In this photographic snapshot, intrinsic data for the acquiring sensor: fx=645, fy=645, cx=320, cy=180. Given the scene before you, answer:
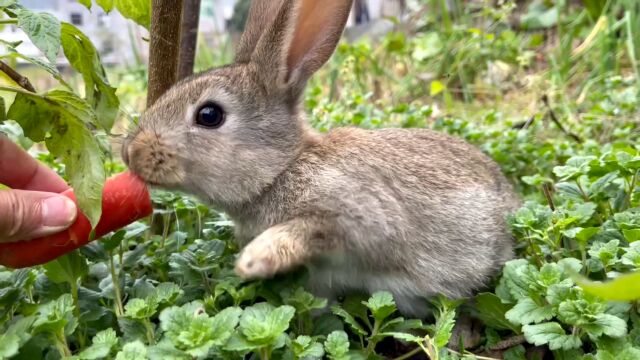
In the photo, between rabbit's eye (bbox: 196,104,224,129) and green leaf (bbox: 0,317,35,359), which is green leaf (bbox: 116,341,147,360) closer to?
green leaf (bbox: 0,317,35,359)

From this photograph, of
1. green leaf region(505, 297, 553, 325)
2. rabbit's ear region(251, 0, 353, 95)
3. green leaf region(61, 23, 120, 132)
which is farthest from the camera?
rabbit's ear region(251, 0, 353, 95)

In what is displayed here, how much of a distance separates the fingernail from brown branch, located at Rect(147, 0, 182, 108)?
939mm

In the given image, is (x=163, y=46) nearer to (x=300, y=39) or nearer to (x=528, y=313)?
A: (x=300, y=39)

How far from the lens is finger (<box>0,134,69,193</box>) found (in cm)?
270

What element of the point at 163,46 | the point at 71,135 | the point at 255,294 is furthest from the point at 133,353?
the point at 163,46

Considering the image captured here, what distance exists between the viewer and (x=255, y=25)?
315 centimetres

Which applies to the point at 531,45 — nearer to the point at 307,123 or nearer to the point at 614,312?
the point at 307,123

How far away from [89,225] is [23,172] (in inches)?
22.4

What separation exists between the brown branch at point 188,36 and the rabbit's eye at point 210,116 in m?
0.78

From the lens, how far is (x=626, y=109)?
4820 millimetres

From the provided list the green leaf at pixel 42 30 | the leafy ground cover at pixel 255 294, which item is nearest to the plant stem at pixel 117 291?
the leafy ground cover at pixel 255 294

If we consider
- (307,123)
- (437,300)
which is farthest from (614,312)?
(307,123)

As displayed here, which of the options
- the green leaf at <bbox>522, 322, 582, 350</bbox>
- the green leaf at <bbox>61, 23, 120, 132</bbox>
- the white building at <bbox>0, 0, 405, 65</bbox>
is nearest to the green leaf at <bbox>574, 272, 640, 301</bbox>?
the green leaf at <bbox>522, 322, 582, 350</bbox>

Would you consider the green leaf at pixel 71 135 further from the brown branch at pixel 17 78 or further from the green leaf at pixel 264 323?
the green leaf at pixel 264 323
